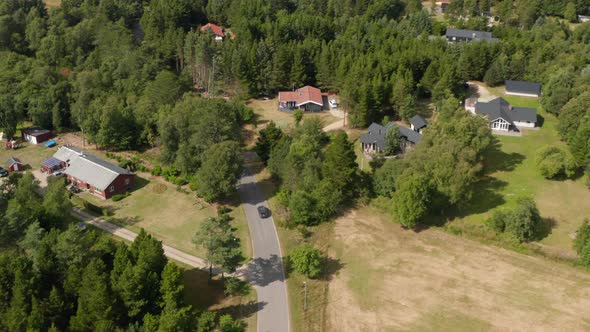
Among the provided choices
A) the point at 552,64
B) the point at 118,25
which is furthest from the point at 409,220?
the point at 118,25

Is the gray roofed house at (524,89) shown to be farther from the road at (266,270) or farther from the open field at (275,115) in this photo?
the road at (266,270)

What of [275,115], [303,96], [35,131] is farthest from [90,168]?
[303,96]

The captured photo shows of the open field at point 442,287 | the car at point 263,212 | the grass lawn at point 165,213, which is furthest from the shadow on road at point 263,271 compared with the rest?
the car at point 263,212

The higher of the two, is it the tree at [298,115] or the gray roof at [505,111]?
the gray roof at [505,111]

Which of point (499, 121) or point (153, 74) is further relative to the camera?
point (153, 74)

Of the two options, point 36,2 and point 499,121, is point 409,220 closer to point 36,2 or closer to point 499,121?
point 499,121

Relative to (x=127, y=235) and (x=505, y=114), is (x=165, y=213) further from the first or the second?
(x=505, y=114)

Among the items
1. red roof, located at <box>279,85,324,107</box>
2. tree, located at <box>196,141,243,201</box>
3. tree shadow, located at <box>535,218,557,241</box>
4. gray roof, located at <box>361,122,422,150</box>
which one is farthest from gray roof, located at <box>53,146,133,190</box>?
tree shadow, located at <box>535,218,557,241</box>
